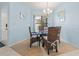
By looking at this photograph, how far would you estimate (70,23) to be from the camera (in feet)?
6.85

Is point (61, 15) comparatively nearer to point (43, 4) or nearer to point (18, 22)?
point (43, 4)

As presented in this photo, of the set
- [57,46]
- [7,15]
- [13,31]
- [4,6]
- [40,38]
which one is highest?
[4,6]

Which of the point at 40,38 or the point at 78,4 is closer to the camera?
the point at 78,4

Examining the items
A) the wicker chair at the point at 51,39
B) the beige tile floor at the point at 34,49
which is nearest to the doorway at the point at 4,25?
the beige tile floor at the point at 34,49

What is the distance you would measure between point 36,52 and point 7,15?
0.91 m

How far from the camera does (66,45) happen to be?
6.86 feet

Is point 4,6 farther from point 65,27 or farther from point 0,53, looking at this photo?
point 65,27

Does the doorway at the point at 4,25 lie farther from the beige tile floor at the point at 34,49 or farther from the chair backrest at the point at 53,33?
the chair backrest at the point at 53,33

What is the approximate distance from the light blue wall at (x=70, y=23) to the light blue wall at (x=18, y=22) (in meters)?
0.56

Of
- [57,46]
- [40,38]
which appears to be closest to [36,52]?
[40,38]

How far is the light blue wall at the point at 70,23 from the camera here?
2.04m

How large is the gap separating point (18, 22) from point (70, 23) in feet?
3.33

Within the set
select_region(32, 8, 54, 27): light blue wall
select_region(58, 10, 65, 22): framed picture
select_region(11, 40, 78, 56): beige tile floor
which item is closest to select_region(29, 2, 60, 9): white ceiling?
select_region(32, 8, 54, 27): light blue wall

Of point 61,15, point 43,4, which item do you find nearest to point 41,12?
point 43,4
